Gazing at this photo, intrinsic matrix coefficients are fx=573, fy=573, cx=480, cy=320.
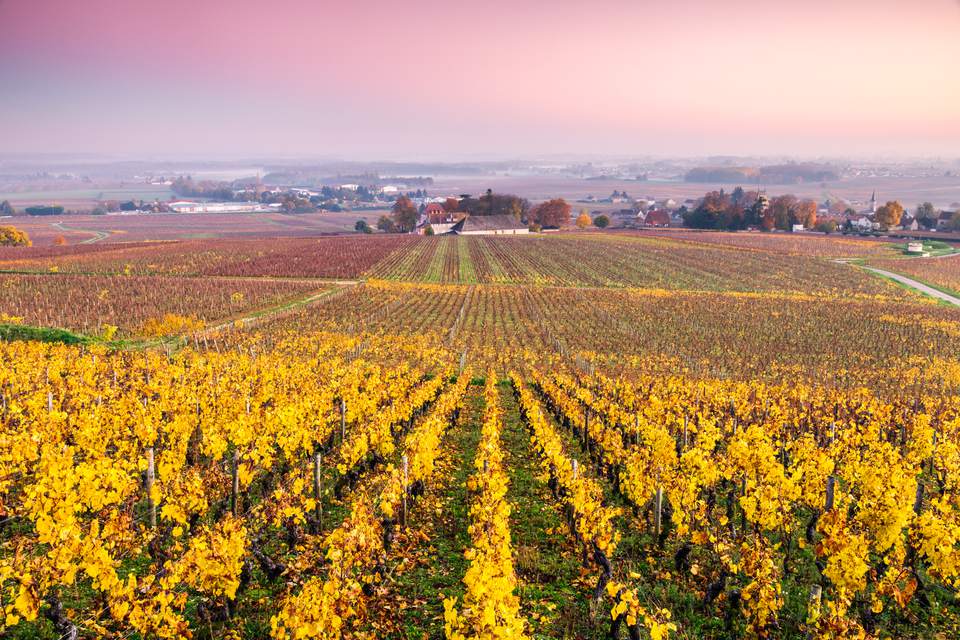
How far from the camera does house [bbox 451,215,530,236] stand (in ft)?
395

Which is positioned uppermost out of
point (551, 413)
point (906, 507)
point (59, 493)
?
point (59, 493)

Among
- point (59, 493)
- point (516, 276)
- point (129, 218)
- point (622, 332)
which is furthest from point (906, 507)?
point (129, 218)

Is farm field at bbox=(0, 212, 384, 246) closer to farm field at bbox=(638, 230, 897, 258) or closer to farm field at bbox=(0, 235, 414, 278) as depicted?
farm field at bbox=(0, 235, 414, 278)

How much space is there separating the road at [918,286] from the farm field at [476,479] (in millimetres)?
20934

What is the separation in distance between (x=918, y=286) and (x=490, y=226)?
76.8 metres

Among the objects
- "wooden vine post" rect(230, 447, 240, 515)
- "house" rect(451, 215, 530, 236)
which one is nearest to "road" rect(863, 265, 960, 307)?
"wooden vine post" rect(230, 447, 240, 515)

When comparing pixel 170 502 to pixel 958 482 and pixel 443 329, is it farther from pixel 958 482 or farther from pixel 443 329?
pixel 443 329

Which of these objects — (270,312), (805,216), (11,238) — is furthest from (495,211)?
(270,312)

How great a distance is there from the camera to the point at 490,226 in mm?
121812

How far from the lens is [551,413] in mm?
22266

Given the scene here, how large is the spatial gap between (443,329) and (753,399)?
66.7 ft

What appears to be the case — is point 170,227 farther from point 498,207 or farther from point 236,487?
point 236,487

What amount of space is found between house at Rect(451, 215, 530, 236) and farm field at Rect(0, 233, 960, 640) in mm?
81611

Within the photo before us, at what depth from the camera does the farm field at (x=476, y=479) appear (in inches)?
336
